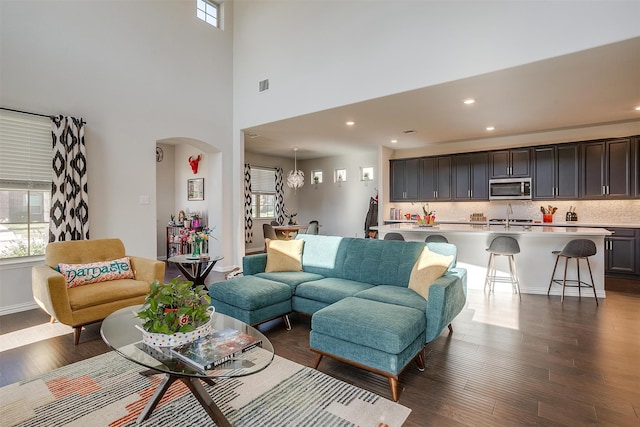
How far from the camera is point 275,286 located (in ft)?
11.1

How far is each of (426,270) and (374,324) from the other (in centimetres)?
97

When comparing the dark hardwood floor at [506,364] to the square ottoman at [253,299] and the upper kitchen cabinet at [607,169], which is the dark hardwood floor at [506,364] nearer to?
the square ottoman at [253,299]

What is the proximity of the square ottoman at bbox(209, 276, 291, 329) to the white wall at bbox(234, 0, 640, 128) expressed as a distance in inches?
116

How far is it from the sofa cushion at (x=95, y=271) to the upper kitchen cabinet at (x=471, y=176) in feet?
21.4

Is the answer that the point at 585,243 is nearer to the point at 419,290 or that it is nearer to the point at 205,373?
the point at 419,290

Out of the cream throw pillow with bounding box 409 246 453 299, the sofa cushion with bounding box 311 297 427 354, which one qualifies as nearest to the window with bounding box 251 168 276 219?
the cream throw pillow with bounding box 409 246 453 299

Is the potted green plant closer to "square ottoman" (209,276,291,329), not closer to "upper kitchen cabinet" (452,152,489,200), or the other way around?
"square ottoman" (209,276,291,329)

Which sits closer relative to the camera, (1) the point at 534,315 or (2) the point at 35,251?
(1) the point at 534,315

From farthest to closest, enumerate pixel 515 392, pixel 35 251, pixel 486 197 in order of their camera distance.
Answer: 1. pixel 486 197
2. pixel 35 251
3. pixel 515 392

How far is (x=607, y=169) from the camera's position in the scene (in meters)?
5.95

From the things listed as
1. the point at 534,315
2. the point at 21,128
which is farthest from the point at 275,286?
the point at 21,128

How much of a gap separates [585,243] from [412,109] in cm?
295

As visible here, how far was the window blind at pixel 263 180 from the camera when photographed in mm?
9492

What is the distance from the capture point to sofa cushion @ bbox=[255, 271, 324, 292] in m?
3.56
